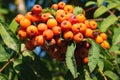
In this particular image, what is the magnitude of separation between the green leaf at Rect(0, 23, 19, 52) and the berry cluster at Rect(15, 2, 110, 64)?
7 centimetres

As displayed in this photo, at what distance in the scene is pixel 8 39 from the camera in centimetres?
304

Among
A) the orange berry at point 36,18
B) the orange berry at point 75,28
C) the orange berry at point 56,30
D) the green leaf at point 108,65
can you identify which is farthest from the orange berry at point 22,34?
the green leaf at point 108,65

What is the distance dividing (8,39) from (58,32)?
1.41ft

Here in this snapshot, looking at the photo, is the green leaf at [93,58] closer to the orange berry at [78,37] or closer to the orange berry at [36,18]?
the orange berry at [78,37]

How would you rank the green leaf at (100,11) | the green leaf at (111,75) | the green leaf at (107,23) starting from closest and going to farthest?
the green leaf at (111,75), the green leaf at (107,23), the green leaf at (100,11)

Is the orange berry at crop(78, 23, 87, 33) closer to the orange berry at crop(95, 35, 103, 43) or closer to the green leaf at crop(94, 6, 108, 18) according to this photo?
the orange berry at crop(95, 35, 103, 43)

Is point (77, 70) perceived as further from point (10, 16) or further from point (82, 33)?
point (10, 16)

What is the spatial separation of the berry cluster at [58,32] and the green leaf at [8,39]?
73 mm

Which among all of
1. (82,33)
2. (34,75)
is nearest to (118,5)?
(82,33)

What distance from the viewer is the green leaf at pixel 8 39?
3.02m

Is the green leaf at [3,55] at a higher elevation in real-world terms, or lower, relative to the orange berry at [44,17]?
lower

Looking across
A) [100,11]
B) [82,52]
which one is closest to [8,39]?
[82,52]

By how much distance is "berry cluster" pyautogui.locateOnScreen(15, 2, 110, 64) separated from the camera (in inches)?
114

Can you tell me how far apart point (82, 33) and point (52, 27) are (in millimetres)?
233
